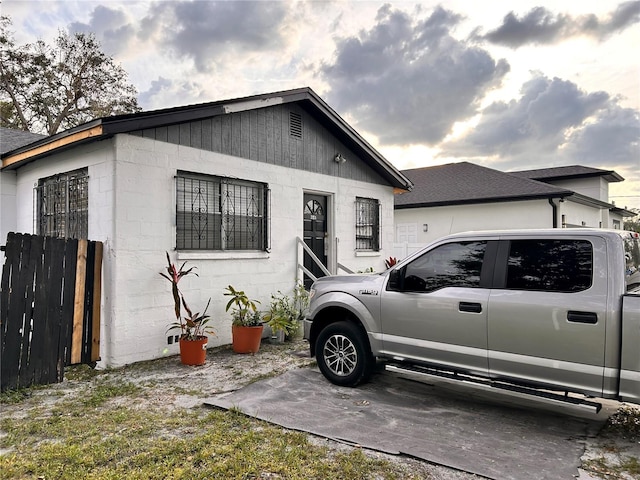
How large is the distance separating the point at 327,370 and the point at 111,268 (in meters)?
3.37

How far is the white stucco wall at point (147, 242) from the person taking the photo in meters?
5.93

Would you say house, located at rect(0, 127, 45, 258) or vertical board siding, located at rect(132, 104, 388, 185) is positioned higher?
vertical board siding, located at rect(132, 104, 388, 185)

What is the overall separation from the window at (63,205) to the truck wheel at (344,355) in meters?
4.21

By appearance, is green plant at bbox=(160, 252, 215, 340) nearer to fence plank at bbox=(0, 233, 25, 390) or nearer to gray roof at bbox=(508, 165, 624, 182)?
fence plank at bbox=(0, 233, 25, 390)

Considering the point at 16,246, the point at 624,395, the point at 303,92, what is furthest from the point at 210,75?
the point at 624,395

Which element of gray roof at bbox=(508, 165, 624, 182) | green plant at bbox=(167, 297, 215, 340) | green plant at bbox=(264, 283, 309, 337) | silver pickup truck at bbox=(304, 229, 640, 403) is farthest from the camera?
gray roof at bbox=(508, 165, 624, 182)

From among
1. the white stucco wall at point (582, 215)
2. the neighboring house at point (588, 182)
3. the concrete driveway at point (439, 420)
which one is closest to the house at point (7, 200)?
the concrete driveway at point (439, 420)

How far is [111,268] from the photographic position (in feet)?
19.3

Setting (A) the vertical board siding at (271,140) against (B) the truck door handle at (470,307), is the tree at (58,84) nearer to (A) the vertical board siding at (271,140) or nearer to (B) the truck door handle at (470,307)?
Answer: (A) the vertical board siding at (271,140)

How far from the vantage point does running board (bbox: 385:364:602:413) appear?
3598mm

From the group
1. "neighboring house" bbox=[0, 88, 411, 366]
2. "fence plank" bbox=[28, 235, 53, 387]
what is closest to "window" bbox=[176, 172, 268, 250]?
"neighboring house" bbox=[0, 88, 411, 366]

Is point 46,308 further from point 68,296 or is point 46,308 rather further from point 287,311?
point 287,311

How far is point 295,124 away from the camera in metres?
8.77

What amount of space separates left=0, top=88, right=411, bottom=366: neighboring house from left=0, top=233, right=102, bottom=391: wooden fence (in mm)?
249
